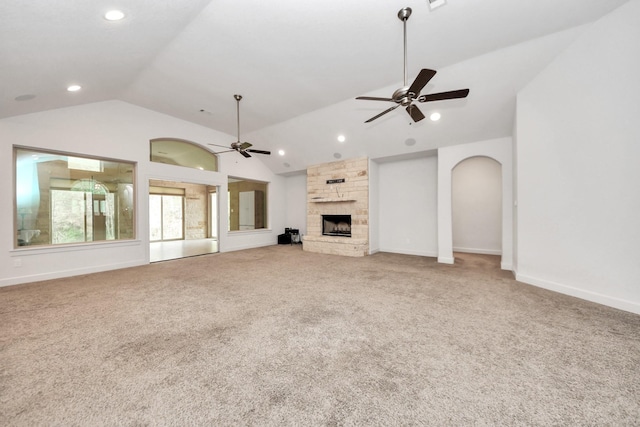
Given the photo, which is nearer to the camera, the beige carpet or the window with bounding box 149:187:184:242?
the beige carpet

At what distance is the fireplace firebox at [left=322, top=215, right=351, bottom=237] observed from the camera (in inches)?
302

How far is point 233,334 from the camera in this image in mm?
2449

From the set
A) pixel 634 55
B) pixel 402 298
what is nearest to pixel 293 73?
pixel 402 298

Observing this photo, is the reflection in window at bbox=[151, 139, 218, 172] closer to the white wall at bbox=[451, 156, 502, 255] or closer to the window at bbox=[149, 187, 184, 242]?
the window at bbox=[149, 187, 184, 242]

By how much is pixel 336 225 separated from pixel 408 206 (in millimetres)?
2276

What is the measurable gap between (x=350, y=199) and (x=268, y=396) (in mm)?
5838

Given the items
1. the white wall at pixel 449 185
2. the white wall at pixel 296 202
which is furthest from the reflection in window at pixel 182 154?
the white wall at pixel 449 185

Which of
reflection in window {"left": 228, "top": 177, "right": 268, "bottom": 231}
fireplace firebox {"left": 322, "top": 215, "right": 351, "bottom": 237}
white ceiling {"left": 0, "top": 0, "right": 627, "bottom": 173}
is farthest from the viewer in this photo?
reflection in window {"left": 228, "top": 177, "right": 268, "bottom": 231}

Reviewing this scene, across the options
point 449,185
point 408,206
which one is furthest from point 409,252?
point 449,185

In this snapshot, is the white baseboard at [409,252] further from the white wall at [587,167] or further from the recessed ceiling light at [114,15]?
the recessed ceiling light at [114,15]

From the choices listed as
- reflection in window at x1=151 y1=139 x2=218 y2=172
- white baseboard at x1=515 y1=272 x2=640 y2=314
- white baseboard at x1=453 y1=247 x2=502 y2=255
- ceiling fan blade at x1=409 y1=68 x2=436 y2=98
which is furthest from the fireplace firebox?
ceiling fan blade at x1=409 y1=68 x2=436 y2=98

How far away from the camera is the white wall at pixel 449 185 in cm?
514

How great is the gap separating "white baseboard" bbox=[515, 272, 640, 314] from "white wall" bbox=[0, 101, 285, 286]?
25.2ft

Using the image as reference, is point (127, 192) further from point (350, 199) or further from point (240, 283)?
point (350, 199)
